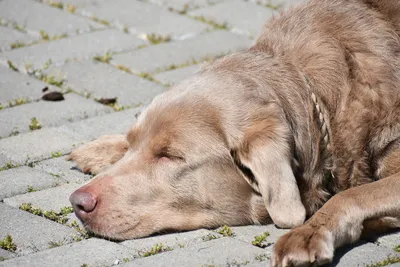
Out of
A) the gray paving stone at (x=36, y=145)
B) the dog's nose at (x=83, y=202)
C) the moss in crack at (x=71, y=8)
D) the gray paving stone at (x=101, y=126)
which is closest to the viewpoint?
the dog's nose at (x=83, y=202)

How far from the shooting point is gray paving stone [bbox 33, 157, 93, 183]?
4828 millimetres

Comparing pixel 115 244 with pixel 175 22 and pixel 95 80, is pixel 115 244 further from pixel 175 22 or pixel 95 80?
pixel 175 22

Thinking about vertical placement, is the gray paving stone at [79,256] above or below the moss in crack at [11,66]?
above

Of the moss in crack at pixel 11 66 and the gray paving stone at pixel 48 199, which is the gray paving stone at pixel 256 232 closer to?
the gray paving stone at pixel 48 199

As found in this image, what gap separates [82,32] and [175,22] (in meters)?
0.70

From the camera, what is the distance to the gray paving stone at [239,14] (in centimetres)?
697

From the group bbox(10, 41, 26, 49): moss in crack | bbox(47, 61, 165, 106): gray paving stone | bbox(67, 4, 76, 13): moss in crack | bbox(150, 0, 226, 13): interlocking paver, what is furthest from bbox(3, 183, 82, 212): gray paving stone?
bbox(150, 0, 226, 13): interlocking paver

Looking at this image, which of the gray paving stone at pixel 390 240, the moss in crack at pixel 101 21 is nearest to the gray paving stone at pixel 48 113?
the moss in crack at pixel 101 21

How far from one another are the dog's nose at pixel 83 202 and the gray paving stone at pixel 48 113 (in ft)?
4.12

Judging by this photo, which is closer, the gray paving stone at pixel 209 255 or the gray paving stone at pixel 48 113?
the gray paving stone at pixel 209 255

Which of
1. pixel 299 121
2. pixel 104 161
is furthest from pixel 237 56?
pixel 104 161

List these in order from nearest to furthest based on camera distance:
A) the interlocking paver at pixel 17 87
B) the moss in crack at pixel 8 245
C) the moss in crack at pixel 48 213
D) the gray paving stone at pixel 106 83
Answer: the moss in crack at pixel 8 245, the moss in crack at pixel 48 213, the interlocking paver at pixel 17 87, the gray paving stone at pixel 106 83

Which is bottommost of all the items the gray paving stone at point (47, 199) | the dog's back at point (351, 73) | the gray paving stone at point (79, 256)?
the gray paving stone at point (47, 199)

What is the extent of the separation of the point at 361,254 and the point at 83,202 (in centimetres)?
122
